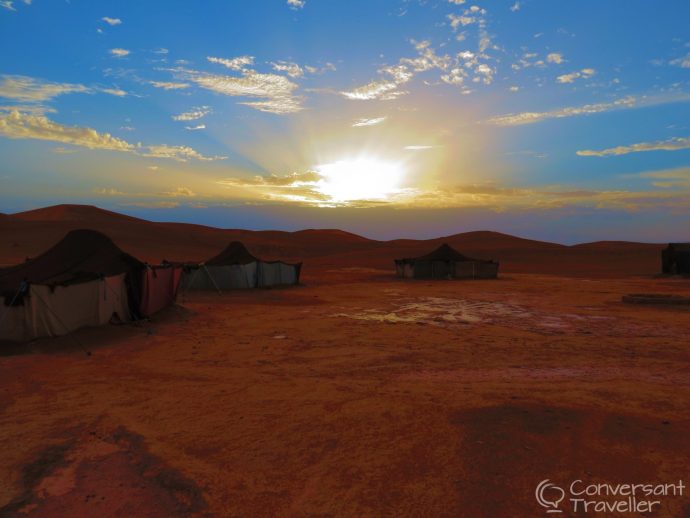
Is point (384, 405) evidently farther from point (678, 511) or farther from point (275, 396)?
point (678, 511)

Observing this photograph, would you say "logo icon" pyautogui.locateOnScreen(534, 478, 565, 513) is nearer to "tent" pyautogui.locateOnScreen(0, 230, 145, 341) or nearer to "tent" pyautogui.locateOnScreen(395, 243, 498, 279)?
"tent" pyautogui.locateOnScreen(0, 230, 145, 341)

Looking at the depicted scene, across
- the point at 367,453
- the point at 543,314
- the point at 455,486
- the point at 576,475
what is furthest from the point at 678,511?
the point at 543,314

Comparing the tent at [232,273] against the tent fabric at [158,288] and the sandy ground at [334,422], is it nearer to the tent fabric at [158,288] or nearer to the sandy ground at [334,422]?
the tent fabric at [158,288]

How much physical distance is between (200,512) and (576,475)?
141 inches

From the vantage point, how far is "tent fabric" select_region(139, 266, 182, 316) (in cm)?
1515

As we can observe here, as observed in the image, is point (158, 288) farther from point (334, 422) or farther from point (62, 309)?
point (334, 422)

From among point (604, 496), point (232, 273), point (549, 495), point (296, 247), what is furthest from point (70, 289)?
point (296, 247)

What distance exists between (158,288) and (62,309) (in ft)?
14.3

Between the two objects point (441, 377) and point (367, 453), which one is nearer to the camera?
point (367, 453)

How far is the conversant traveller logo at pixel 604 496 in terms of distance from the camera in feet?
13.9

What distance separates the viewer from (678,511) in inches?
163

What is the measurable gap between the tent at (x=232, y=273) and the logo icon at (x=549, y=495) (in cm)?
2200

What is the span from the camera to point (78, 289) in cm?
1248

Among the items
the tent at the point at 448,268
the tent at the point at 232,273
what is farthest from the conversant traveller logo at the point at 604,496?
the tent at the point at 448,268
